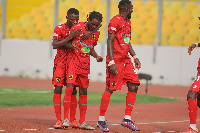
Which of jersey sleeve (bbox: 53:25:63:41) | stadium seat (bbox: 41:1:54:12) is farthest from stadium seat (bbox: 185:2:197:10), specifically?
jersey sleeve (bbox: 53:25:63:41)

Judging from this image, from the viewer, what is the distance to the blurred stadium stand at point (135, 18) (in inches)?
1120

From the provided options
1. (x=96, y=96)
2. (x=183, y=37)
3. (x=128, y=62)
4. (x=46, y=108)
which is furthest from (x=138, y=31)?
(x=128, y=62)

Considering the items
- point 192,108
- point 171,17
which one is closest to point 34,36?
point 171,17

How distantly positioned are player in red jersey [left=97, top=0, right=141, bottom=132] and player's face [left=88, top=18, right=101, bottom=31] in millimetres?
226

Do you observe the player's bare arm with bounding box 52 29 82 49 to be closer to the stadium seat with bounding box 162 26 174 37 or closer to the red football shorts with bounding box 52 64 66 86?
the red football shorts with bounding box 52 64 66 86

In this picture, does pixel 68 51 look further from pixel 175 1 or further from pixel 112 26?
pixel 175 1

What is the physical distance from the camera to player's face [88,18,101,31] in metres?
9.77

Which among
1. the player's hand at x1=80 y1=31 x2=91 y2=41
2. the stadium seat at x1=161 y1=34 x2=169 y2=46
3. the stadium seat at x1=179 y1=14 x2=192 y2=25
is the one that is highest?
the stadium seat at x1=179 y1=14 x2=192 y2=25

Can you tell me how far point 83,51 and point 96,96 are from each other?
9125mm

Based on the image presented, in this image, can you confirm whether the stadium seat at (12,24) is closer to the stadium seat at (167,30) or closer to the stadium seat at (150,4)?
the stadium seat at (150,4)

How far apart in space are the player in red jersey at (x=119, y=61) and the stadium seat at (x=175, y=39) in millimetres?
18205

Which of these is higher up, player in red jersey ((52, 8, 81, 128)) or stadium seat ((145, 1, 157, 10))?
stadium seat ((145, 1, 157, 10))

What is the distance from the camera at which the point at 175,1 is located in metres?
29.0

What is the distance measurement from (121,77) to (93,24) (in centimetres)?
106
